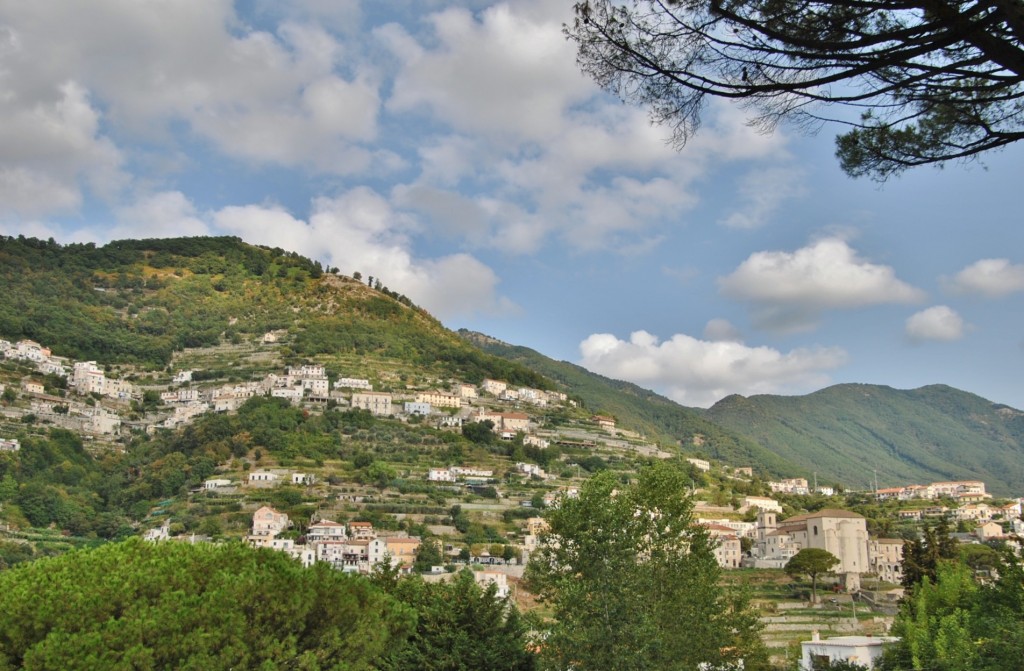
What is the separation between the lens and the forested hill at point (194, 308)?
99.2 meters

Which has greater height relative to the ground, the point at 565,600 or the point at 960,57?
the point at 960,57

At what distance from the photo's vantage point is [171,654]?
479 inches

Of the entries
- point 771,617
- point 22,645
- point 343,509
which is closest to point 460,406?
point 343,509

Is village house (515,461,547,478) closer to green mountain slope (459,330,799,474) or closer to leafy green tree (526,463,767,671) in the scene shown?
green mountain slope (459,330,799,474)

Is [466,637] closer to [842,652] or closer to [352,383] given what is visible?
[842,652]

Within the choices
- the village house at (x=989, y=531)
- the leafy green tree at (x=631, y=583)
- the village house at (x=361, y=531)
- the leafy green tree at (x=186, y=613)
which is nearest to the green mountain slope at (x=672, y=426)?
the village house at (x=989, y=531)

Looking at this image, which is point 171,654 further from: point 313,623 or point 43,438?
point 43,438

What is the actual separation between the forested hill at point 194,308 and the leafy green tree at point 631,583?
271 feet

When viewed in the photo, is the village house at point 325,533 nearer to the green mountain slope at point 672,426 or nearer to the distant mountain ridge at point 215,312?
the distant mountain ridge at point 215,312

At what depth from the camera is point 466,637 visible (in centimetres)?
1521

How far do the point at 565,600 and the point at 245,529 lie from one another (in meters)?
44.8

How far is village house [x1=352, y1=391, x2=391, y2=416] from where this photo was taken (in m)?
86.1

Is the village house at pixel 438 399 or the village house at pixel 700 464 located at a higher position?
the village house at pixel 438 399

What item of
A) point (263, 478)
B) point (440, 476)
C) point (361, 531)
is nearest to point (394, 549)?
point (361, 531)
